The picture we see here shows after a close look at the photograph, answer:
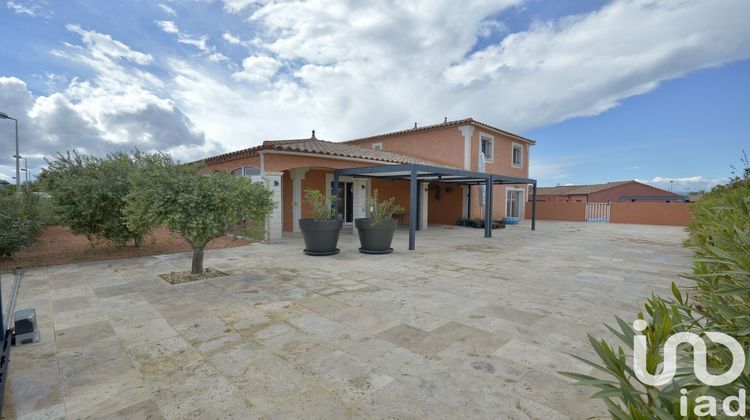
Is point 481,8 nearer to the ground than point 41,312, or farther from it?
farther from it

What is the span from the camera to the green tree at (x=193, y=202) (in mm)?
5086

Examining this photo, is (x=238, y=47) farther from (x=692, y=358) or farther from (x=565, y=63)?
(x=692, y=358)

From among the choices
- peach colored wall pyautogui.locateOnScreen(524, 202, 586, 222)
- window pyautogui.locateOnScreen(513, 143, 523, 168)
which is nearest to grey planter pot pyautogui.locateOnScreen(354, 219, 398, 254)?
window pyautogui.locateOnScreen(513, 143, 523, 168)

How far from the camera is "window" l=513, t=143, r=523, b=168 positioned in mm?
19703

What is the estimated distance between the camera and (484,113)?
1627 cm

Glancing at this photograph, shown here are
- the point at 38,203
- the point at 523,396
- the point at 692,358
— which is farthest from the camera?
the point at 38,203

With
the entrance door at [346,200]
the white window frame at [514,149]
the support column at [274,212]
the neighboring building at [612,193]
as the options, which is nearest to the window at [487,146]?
the white window frame at [514,149]

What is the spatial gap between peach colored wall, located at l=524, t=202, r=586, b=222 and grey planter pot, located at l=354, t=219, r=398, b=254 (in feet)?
54.1

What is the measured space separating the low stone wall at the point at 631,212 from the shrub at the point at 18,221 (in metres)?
22.6

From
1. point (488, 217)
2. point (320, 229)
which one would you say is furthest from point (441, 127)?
point (320, 229)

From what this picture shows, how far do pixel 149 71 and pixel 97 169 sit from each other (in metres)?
3.14

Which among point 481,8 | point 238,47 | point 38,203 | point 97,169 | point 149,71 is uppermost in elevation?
point 481,8

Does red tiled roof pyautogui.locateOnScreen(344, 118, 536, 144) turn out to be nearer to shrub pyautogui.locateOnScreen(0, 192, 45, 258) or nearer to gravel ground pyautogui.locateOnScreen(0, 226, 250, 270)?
gravel ground pyautogui.locateOnScreen(0, 226, 250, 270)

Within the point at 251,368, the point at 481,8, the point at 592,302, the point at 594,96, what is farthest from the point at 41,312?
the point at 594,96
